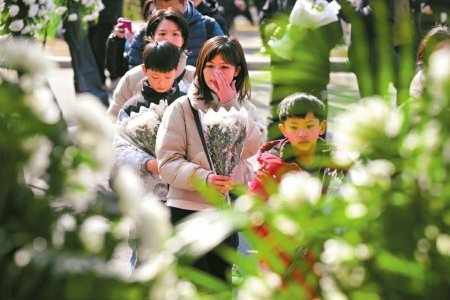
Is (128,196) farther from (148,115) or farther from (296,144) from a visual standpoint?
(148,115)

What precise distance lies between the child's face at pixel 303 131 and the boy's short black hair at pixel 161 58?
0.82 m

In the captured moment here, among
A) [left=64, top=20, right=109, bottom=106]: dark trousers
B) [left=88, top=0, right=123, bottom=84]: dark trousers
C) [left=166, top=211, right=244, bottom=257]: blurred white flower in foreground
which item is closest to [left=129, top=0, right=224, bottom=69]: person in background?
[left=64, top=20, right=109, bottom=106]: dark trousers

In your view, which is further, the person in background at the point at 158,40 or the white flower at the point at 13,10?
the white flower at the point at 13,10

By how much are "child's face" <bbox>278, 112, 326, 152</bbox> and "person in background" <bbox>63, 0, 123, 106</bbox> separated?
5476 mm

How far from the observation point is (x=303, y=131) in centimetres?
446

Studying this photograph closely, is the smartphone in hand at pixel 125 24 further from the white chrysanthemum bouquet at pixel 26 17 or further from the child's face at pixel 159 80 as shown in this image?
the child's face at pixel 159 80

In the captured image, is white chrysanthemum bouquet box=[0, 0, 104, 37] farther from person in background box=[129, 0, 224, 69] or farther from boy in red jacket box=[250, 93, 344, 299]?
boy in red jacket box=[250, 93, 344, 299]

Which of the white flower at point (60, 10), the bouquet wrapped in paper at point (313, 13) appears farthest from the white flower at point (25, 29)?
the bouquet wrapped in paper at point (313, 13)

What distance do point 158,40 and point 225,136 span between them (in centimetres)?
133

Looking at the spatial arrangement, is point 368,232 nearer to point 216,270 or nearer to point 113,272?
point 113,272

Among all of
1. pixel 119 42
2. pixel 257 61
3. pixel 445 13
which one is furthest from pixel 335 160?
pixel 257 61

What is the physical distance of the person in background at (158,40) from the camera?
5530 millimetres

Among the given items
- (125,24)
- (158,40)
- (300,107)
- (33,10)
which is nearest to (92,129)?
(300,107)

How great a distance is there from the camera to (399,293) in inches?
71.7
